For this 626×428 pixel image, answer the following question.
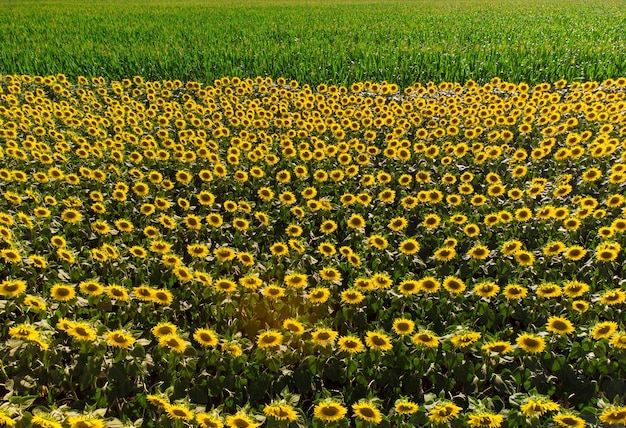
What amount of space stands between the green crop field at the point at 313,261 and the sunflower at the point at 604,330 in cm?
1

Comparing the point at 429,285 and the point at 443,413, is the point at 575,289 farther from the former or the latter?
the point at 443,413

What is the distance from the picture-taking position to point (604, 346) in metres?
2.70

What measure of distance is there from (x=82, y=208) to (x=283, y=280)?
7.69 feet

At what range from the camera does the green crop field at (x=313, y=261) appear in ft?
8.60

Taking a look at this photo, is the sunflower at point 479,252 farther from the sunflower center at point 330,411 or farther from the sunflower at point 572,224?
the sunflower center at point 330,411

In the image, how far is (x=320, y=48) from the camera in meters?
13.2

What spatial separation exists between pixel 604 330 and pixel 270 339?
203 centimetres

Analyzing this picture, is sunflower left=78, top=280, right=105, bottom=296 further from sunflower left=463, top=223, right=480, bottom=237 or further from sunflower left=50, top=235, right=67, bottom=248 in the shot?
sunflower left=463, top=223, right=480, bottom=237

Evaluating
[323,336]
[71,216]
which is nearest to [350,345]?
[323,336]

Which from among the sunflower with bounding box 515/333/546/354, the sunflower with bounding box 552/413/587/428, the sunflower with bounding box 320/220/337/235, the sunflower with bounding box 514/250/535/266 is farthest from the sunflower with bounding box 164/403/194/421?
the sunflower with bounding box 514/250/535/266

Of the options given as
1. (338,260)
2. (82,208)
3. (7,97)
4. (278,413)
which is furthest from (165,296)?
(7,97)

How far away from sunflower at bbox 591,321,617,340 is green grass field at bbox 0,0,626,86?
8.75 metres

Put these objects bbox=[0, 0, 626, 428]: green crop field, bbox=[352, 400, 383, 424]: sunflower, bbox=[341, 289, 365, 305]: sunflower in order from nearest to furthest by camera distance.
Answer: bbox=[352, 400, 383, 424]: sunflower
bbox=[0, 0, 626, 428]: green crop field
bbox=[341, 289, 365, 305]: sunflower

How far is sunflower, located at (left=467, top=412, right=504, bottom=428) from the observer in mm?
2193
